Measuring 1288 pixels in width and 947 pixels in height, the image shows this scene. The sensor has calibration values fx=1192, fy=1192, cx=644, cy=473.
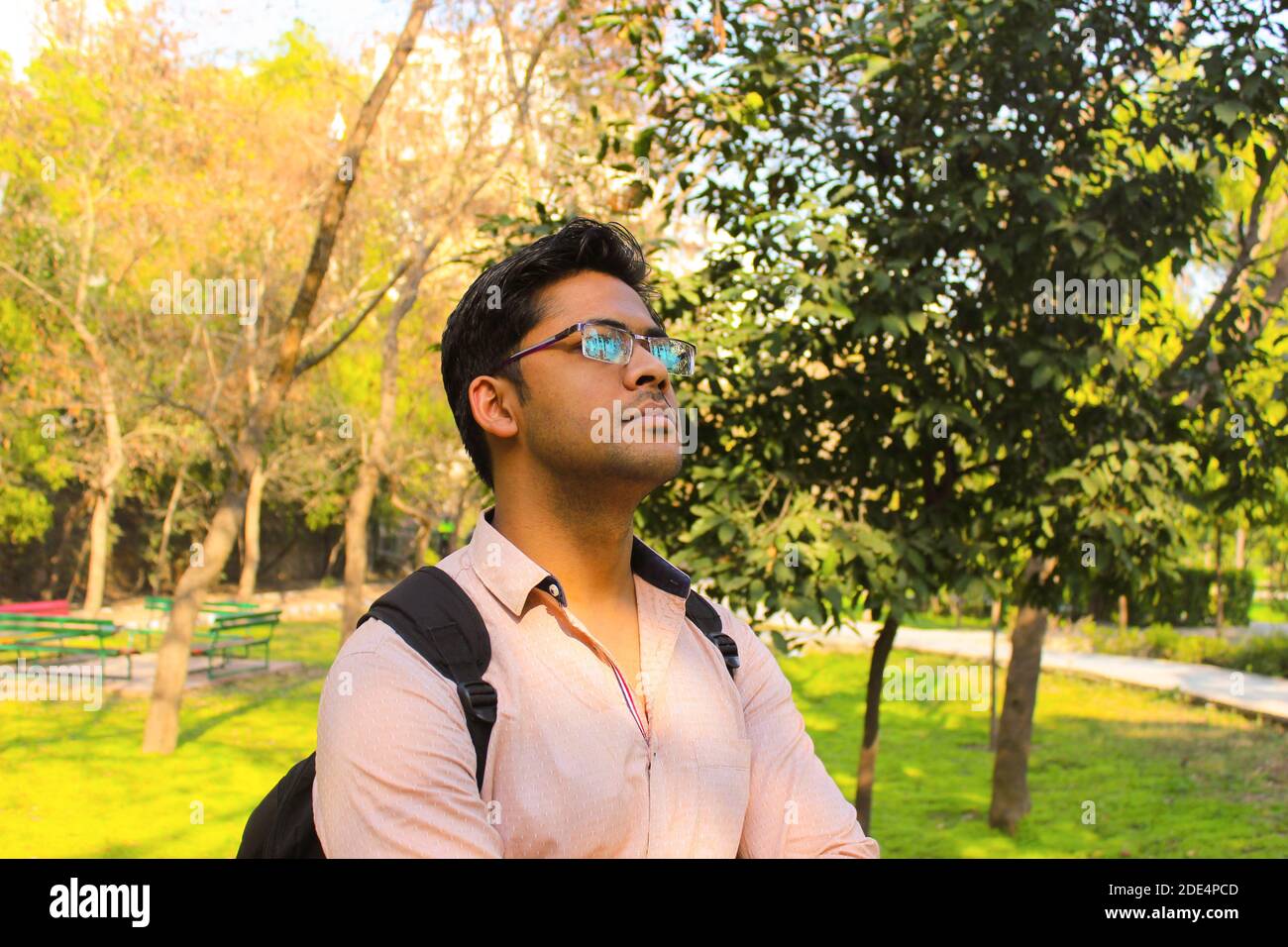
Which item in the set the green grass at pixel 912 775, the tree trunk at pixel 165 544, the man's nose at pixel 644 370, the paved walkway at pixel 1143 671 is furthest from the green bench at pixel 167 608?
the man's nose at pixel 644 370

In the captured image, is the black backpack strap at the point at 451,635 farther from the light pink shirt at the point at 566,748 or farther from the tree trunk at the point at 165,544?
the tree trunk at the point at 165,544

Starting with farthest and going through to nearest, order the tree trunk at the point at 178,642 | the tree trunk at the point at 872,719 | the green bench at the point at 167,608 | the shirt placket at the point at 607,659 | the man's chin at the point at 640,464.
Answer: the green bench at the point at 167,608 → the tree trunk at the point at 178,642 → the tree trunk at the point at 872,719 → the man's chin at the point at 640,464 → the shirt placket at the point at 607,659

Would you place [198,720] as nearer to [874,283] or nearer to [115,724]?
[115,724]

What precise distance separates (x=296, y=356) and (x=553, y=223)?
17.7 feet

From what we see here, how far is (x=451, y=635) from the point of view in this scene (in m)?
1.67

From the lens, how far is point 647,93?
6.34m

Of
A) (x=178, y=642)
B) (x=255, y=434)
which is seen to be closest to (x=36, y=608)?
(x=178, y=642)


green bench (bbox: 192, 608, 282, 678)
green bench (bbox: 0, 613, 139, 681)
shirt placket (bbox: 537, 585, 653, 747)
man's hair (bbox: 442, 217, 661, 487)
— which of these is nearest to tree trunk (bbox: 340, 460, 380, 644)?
green bench (bbox: 192, 608, 282, 678)

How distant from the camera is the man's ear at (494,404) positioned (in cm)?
209

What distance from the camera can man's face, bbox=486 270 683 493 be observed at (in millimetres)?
1975

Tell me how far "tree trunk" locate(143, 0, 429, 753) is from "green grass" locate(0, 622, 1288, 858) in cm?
56

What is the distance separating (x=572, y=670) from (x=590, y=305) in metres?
0.65

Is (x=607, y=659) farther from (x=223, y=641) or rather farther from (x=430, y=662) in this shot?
(x=223, y=641)
